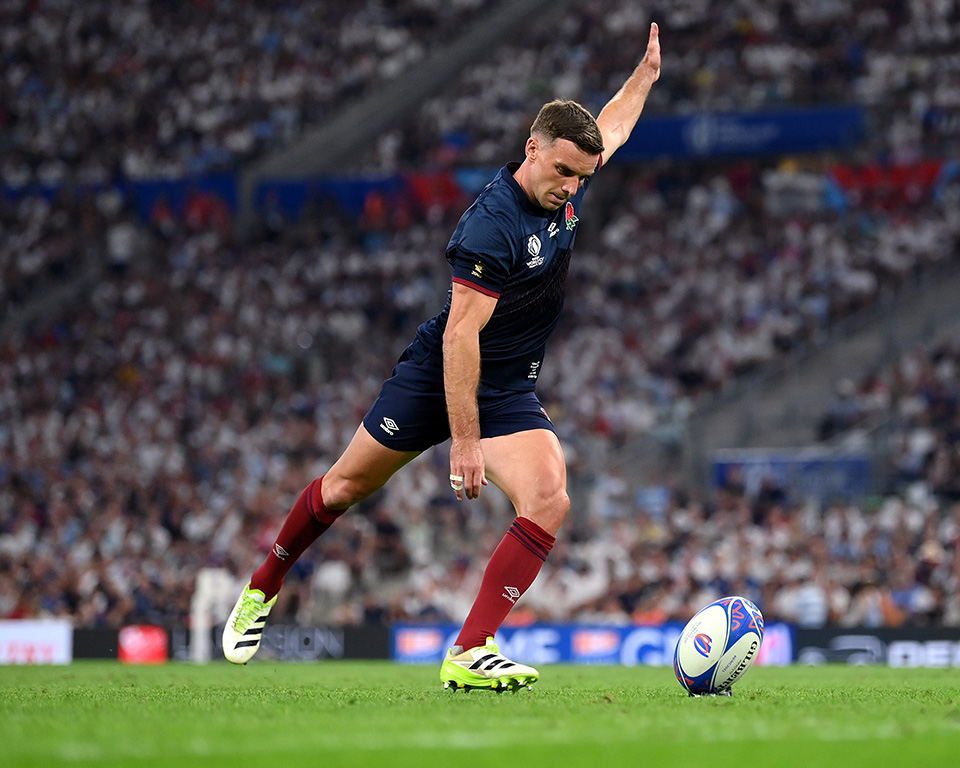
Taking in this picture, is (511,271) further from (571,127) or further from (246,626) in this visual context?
(246,626)

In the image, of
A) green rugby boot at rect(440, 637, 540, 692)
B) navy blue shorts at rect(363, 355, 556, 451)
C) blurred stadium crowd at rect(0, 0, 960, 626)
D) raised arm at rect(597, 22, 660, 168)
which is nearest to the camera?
green rugby boot at rect(440, 637, 540, 692)

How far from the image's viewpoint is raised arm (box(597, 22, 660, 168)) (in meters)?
7.85

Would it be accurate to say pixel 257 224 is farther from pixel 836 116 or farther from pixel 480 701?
pixel 480 701

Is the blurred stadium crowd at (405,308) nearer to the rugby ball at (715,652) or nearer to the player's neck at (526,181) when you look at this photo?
the rugby ball at (715,652)

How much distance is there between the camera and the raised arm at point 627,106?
7.85m

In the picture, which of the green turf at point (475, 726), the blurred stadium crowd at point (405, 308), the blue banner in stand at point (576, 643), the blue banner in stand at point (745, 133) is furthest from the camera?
the blue banner in stand at point (745, 133)

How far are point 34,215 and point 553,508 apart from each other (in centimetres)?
2536

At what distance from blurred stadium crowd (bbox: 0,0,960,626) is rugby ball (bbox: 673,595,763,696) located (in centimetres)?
904

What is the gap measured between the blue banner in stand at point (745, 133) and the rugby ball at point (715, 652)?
63.8 ft

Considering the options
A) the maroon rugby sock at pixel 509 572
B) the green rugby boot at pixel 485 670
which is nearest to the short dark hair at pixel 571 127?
the maroon rugby sock at pixel 509 572

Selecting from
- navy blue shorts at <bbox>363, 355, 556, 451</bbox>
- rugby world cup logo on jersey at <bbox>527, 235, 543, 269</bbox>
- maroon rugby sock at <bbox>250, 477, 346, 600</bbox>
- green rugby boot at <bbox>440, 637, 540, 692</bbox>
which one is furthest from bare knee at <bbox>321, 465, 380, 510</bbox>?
rugby world cup logo on jersey at <bbox>527, 235, 543, 269</bbox>

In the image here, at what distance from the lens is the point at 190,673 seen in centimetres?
1016

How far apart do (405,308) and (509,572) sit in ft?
59.8

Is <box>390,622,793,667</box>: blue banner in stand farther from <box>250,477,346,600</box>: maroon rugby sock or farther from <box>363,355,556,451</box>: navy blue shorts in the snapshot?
<box>363,355,556,451</box>: navy blue shorts
